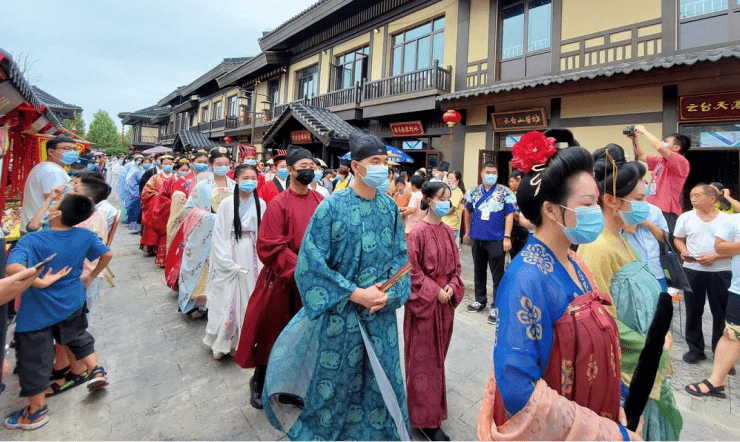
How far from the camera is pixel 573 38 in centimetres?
770

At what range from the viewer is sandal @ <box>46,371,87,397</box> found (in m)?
2.69

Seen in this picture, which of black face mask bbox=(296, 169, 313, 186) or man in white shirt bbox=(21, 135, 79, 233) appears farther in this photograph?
man in white shirt bbox=(21, 135, 79, 233)

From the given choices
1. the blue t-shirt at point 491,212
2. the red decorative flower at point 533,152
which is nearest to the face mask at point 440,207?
the red decorative flower at point 533,152

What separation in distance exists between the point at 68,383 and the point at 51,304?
A: 780mm

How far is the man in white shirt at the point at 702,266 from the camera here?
3.32 m

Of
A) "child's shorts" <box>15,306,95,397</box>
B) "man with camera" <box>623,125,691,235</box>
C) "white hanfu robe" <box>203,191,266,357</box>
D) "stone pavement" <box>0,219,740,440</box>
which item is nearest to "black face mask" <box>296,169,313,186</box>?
"white hanfu robe" <box>203,191,266,357</box>

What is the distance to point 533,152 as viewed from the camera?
136 cm

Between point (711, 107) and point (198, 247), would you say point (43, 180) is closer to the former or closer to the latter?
point (198, 247)

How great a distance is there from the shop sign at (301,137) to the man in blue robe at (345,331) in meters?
12.0

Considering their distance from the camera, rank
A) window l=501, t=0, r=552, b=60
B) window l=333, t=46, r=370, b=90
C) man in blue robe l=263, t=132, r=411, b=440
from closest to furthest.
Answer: man in blue robe l=263, t=132, r=411, b=440, window l=501, t=0, r=552, b=60, window l=333, t=46, r=370, b=90

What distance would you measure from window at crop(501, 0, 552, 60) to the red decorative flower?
8.59 metres

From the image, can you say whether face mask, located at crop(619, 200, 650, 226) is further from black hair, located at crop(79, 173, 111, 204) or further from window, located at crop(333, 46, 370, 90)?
window, located at crop(333, 46, 370, 90)

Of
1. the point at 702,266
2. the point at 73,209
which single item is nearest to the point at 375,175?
the point at 73,209

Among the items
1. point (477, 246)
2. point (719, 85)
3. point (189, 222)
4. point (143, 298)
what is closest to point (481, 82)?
point (719, 85)
